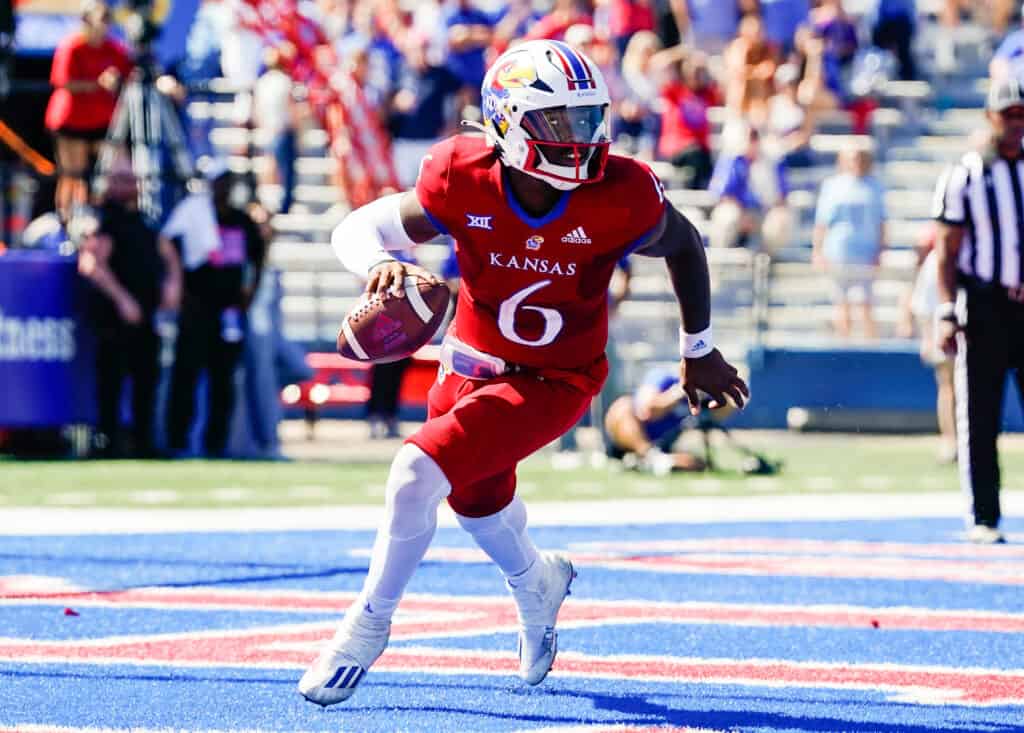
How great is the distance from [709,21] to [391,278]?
13932 millimetres

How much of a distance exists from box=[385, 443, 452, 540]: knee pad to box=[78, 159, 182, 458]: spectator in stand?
27.0 ft

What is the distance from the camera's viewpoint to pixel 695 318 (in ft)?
18.7

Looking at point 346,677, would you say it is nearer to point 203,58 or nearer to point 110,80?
point 110,80

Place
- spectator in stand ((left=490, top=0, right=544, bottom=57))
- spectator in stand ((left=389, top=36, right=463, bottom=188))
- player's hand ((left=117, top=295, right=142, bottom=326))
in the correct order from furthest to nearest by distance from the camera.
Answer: spectator in stand ((left=490, top=0, right=544, bottom=57)) < spectator in stand ((left=389, top=36, right=463, bottom=188)) < player's hand ((left=117, top=295, right=142, bottom=326))

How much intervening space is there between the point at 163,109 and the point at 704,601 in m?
8.01

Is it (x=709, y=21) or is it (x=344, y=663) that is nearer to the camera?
(x=344, y=663)

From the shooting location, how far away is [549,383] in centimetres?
553

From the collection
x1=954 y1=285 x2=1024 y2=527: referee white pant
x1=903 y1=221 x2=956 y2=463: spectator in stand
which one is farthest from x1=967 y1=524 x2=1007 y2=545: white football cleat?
x1=903 y1=221 x2=956 y2=463: spectator in stand

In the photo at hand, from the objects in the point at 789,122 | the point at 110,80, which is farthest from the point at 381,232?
the point at 789,122

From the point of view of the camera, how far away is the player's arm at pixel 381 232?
5.48 meters

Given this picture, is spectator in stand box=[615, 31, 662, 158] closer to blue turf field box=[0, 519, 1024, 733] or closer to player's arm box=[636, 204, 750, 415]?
blue turf field box=[0, 519, 1024, 733]

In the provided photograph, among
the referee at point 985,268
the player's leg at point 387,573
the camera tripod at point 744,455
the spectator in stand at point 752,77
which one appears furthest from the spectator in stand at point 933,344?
the player's leg at point 387,573

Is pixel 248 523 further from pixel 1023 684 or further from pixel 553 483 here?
pixel 1023 684

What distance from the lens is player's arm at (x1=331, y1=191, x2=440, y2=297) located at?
5.48m
